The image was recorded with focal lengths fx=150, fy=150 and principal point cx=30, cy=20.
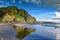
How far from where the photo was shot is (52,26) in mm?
3391

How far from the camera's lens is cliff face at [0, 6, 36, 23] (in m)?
3.38

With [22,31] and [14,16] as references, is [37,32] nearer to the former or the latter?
[22,31]

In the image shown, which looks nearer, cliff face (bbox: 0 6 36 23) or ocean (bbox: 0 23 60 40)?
ocean (bbox: 0 23 60 40)

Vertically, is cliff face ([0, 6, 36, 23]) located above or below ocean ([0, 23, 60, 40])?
above

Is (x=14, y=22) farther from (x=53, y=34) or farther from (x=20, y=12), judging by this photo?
(x=53, y=34)

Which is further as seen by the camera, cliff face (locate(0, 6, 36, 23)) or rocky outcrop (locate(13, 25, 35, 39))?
cliff face (locate(0, 6, 36, 23))

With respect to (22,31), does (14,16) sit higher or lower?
higher

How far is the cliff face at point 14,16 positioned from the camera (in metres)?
3.38

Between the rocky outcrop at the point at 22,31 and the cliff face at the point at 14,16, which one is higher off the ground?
the cliff face at the point at 14,16

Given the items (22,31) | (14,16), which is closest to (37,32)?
(22,31)

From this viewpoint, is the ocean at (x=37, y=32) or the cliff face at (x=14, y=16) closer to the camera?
the ocean at (x=37, y=32)

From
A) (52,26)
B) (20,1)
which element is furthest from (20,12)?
(52,26)

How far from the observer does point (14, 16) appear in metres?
3.40

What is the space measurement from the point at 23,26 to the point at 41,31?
42 centimetres
